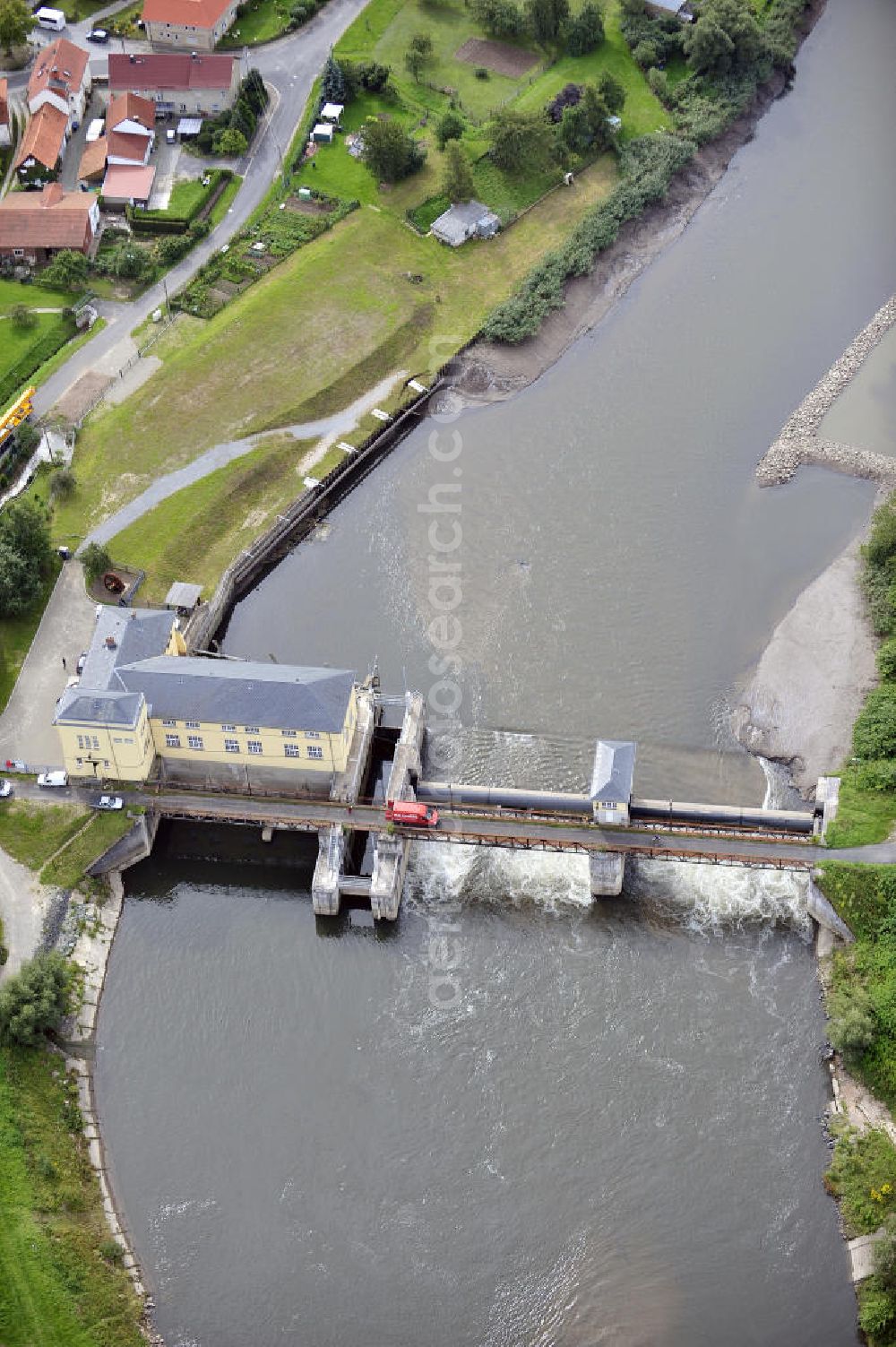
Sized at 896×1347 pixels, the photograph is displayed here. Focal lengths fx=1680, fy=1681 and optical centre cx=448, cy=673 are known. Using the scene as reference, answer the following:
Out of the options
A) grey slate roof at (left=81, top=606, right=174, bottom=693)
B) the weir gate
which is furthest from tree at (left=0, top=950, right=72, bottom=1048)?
grey slate roof at (left=81, top=606, right=174, bottom=693)

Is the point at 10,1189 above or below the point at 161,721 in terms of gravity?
below

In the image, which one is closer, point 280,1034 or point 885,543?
point 280,1034

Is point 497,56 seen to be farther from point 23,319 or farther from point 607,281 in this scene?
point 23,319

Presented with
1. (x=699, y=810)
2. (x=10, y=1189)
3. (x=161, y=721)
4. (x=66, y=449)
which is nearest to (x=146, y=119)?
(x=66, y=449)

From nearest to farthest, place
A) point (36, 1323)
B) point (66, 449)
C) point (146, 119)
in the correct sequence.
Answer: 1. point (36, 1323)
2. point (66, 449)
3. point (146, 119)

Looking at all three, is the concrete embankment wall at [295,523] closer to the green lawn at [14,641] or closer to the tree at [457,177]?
the green lawn at [14,641]

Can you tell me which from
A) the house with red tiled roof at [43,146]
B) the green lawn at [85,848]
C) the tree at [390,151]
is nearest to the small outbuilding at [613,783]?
the green lawn at [85,848]

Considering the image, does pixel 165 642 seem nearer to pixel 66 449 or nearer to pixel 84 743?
Answer: pixel 84 743

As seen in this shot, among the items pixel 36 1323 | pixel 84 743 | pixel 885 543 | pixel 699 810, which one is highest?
pixel 885 543
